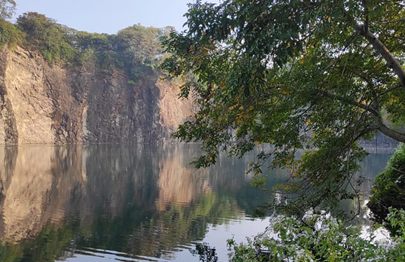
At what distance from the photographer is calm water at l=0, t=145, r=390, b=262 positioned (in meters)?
9.62

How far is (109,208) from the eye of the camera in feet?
47.8

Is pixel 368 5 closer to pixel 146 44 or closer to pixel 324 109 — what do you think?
pixel 324 109

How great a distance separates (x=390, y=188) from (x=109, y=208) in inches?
352

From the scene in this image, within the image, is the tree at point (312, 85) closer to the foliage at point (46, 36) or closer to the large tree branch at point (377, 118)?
the large tree branch at point (377, 118)

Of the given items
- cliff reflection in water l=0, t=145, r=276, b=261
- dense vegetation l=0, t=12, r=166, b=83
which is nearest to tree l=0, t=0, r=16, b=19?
dense vegetation l=0, t=12, r=166, b=83

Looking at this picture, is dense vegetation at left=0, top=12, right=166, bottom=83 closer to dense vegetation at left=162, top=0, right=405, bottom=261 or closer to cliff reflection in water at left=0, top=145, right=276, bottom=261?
cliff reflection in water at left=0, top=145, right=276, bottom=261

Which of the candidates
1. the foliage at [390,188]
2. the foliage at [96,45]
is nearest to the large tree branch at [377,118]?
the foliage at [390,188]

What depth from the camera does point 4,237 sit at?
399 inches

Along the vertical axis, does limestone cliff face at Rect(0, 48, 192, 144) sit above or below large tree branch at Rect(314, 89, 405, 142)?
above

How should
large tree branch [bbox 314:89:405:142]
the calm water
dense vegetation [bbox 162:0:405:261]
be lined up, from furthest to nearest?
the calm water, large tree branch [bbox 314:89:405:142], dense vegetation [bbox 162:0:405:261]

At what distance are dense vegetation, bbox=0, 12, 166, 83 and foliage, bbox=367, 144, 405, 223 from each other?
1731 inches

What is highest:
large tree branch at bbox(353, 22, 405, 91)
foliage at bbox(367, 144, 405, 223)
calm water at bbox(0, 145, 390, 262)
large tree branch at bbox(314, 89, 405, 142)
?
large tree branch at bbox(353, 22, 405, 91)

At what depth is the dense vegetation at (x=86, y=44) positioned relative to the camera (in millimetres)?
51125

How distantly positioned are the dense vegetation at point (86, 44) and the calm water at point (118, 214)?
31.8m
